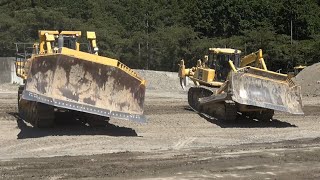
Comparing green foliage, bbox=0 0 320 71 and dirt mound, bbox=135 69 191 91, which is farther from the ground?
green foliage, bbox=0 0 320 71

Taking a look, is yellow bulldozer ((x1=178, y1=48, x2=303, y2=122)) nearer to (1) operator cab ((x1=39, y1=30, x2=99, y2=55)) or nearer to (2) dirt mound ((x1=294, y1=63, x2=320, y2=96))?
(1) operator cab ((x1=39, y1=30, x2=99, y2=55))

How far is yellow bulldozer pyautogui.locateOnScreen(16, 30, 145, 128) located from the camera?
38.8 ft

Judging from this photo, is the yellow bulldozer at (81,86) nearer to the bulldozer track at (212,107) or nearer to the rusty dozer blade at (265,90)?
the rusty dozer blade at (265,90)

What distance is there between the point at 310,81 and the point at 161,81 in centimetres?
984

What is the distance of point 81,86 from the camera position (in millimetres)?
12281

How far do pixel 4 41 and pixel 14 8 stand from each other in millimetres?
14788

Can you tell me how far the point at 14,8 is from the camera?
2391 inches

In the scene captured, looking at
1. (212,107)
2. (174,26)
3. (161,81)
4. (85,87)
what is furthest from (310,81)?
(174,26)

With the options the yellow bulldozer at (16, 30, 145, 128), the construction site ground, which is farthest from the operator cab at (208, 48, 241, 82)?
the yellow bulldozer at (16, 30, 145, 128)

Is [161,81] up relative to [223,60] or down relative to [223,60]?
down

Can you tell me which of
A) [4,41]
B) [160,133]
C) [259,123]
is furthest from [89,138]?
[4,41]

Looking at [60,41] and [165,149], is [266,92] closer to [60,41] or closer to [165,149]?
[165,149]

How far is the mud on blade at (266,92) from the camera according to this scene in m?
14.2

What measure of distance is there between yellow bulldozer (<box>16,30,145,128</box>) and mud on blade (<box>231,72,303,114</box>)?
3005 mm
